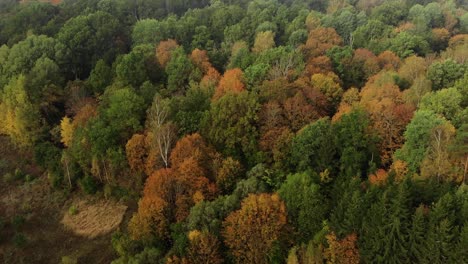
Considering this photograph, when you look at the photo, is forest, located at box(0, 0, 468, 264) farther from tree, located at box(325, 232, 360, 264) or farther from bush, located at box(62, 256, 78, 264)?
bush, located at box(62, 256, 78, 264)

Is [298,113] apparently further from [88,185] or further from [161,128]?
[88,185]

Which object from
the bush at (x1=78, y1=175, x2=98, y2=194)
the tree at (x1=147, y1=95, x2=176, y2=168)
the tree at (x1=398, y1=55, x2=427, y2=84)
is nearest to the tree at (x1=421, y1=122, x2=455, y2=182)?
the tree at (x1=398, y1=55, x2=427, y2=84)

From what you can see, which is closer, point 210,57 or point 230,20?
point 210,57

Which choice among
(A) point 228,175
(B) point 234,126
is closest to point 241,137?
(B) point 234,126

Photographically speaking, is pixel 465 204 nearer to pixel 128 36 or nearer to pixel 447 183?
pixel 447 183

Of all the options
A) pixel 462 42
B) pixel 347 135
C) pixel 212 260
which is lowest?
pixel 462 42

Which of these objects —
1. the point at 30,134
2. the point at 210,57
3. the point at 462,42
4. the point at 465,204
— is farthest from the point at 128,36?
the point at 465,204
